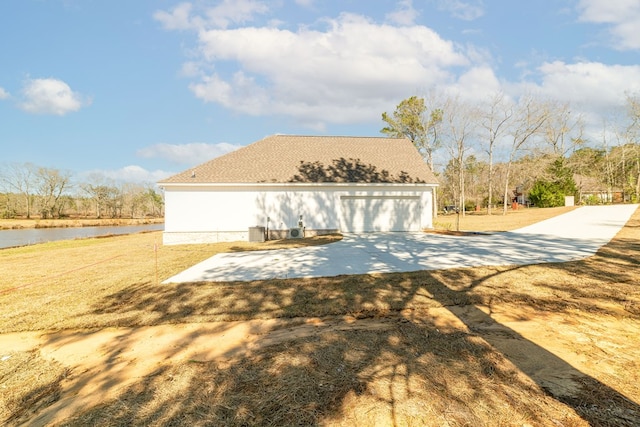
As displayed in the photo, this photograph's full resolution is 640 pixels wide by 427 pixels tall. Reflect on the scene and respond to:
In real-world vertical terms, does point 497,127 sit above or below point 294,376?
above

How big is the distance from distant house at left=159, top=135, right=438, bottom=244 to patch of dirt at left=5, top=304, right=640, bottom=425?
33.9 ft

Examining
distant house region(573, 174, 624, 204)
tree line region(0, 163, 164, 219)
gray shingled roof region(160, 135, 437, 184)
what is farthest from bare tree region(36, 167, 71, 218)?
distant house region(573, 174, 624, 204)

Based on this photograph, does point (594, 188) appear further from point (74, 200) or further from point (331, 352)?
point (74, 200)

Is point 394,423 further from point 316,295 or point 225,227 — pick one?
point 225,227

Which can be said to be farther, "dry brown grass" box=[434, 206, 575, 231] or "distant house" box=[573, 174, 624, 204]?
"distant house" box=[573, 174, 624, 204]

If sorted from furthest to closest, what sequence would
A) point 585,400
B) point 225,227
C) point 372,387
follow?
point 225,227, point 372,387, point 585,400

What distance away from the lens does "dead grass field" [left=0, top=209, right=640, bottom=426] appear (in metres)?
2.34

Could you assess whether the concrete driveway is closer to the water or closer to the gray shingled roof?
the gray shingled roof

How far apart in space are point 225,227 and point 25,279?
24.7 feet

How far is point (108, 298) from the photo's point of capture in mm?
5512

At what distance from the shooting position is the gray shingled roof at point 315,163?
1495cm

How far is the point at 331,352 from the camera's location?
3225mm

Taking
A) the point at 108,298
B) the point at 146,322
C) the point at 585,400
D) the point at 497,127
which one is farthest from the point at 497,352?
the point at 497,127

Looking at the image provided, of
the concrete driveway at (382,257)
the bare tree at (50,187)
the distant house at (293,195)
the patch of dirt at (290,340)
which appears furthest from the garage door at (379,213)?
the bare tree at (50,187)
